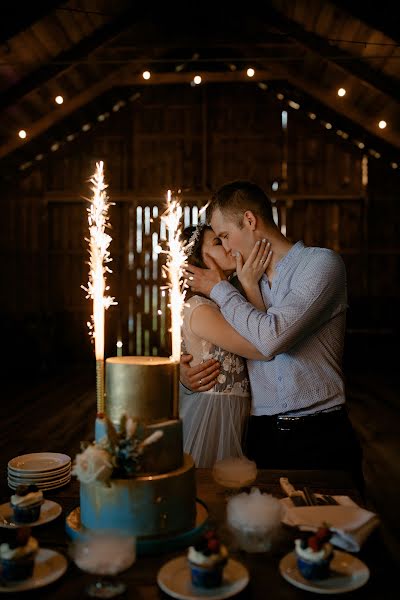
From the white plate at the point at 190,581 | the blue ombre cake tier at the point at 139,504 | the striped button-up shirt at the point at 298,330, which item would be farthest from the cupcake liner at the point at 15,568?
the striped button-up shirt at the point at 298,330

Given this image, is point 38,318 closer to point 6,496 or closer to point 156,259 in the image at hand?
point 156,259

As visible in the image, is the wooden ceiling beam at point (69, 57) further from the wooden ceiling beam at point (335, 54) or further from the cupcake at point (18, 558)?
the cupcake at point (18, 558)

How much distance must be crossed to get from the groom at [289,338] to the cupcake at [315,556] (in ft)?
2.59

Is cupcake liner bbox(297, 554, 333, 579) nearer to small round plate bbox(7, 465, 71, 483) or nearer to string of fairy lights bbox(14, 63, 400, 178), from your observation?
small round plate bbox(7, 465, 71, 483)

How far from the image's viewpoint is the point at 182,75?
9.21 m

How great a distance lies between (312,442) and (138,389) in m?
0.98

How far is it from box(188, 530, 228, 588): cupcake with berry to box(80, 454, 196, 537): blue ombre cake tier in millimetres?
152

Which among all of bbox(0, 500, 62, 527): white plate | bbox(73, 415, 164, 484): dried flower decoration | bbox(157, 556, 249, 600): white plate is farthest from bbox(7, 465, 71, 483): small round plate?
bbox(157, 556, 249, 600): white plate

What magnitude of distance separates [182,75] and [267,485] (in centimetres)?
847

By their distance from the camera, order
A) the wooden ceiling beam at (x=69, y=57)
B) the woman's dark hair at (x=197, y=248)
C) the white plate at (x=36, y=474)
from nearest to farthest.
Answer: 1. the white plate at (x=36, y=474)
2. the woman's dark hair at (x=197, y=248)
3. the wooden ceiling beam at (x=69, y=57)

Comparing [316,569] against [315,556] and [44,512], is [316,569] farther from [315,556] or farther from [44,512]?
[44,512]

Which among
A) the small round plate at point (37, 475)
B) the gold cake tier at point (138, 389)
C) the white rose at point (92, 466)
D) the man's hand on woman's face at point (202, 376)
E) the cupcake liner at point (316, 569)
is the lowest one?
the cupcake liner at point (316, 569)

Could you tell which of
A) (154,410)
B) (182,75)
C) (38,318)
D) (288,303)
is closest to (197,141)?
(182,75)

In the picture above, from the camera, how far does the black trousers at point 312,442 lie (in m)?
2.11
